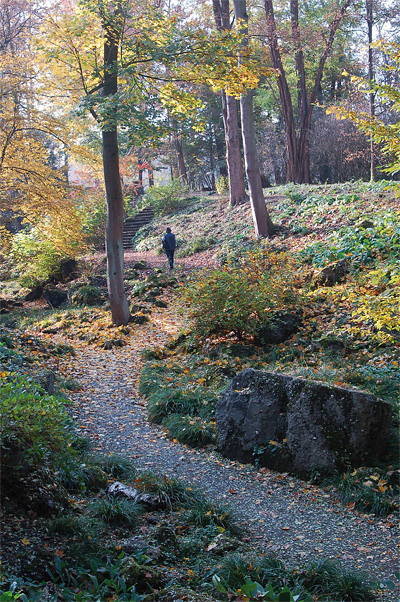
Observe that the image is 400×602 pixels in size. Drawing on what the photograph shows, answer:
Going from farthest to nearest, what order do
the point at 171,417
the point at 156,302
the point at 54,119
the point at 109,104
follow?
the point at 156,302, the point at 54,119, the point at 109,104, the point at 171,417

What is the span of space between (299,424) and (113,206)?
7.43m

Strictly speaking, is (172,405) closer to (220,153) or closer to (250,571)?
(250,571)

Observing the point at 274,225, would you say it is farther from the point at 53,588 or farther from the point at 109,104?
the point at 53,588

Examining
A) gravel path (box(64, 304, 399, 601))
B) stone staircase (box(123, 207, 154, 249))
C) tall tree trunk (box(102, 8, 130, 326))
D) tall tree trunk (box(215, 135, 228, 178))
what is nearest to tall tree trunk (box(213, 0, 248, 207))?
stone staircase (box(123, 207, 154, 249))

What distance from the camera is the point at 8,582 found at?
98.1 inches

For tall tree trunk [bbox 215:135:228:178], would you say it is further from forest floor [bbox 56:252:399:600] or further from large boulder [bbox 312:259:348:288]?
forest floor [bbox 56:252:399:600]

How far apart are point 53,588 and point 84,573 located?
0.78ft

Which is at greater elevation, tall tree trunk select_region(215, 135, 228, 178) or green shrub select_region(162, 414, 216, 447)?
tall tree trunk select_region(215, 135, 228, 178)

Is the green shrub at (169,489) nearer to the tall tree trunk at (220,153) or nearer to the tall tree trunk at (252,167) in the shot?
the tall tree trunk at (252,167)

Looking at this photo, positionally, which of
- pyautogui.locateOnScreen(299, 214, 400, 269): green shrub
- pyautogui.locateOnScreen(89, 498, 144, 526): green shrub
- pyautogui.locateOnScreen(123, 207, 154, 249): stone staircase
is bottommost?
pyautogui.locateOnScreen(89, 498, 144, 526): green shrub

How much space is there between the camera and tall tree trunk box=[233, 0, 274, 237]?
1398cm

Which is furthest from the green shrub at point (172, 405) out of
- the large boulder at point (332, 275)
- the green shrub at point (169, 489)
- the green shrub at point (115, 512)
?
the large boulder at point (332, 275)

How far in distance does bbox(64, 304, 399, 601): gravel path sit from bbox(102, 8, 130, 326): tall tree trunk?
3.96 meters

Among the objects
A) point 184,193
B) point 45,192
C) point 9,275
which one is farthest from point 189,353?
point 184,193
